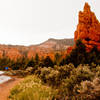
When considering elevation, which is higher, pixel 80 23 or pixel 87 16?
pixel 87 16

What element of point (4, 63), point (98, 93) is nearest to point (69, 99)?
point (98, 93)

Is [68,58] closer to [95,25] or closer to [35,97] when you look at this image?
[35,97]

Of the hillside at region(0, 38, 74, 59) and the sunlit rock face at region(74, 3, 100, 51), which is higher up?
the sunlit rock face at region(74, 3, 100, 51)

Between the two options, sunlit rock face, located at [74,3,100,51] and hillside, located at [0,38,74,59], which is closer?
sunlit rock face, located at [74,3,100,51]

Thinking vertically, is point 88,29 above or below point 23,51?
above

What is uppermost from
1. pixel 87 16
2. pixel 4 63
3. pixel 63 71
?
pixel 87 16

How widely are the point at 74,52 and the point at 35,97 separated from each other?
413 inches

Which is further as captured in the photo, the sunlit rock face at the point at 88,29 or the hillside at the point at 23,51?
the hillside at the point at 23,51

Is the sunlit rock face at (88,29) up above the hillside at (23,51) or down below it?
above

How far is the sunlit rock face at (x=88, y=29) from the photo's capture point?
24.0 meters

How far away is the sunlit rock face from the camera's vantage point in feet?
78.8

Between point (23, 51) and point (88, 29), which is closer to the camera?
point (88, 29)

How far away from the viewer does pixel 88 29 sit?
86.8ft

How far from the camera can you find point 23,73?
2505 centimetres
